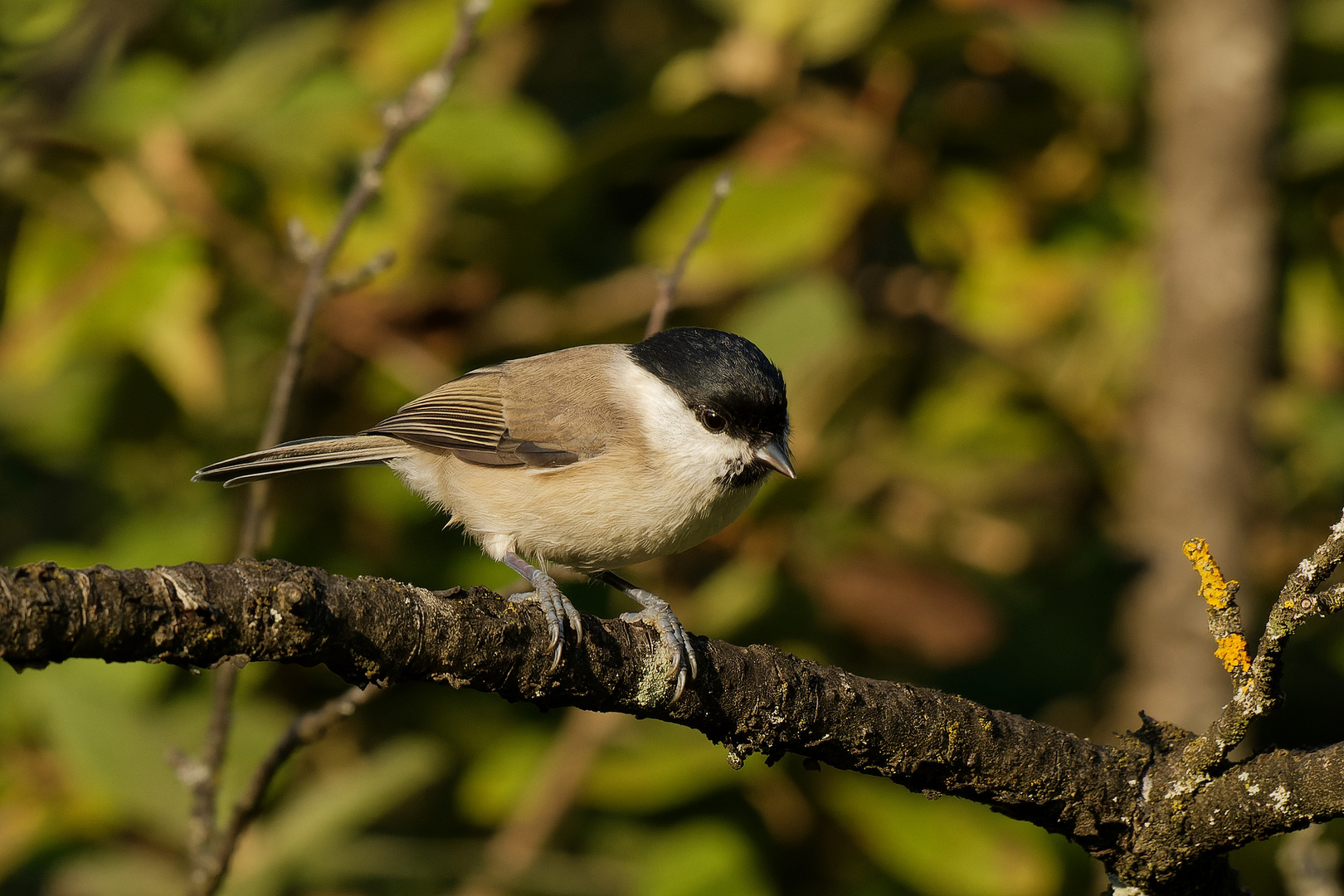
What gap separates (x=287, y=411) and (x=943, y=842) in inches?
72.5

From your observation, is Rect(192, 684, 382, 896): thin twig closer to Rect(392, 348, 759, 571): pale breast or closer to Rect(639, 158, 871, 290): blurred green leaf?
Rect(392, 348, 759, 571): pale breast

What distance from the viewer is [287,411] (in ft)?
7.14

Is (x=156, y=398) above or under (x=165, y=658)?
above

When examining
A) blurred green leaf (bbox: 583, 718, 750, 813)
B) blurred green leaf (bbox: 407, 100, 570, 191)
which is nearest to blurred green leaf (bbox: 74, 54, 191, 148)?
blurred green leaf (bbox: 407, 100, 570, 191)

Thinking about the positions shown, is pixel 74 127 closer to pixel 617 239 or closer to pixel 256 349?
pixel 256 349

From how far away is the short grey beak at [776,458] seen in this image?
2574mm

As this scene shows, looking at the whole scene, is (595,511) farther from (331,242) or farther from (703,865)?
(703,865)

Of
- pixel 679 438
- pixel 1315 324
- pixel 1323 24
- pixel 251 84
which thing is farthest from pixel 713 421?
pixel 1323 24

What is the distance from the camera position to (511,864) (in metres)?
3.11

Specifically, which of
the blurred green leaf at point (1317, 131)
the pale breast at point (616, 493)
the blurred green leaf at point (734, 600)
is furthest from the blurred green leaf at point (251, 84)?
the blurred green leaf at point (1317, 131)

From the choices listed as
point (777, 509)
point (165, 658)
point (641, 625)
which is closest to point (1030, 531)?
point (777, 509)

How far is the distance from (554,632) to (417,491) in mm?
1534

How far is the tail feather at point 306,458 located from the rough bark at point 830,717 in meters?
1.00

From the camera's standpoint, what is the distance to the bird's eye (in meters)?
2.65
